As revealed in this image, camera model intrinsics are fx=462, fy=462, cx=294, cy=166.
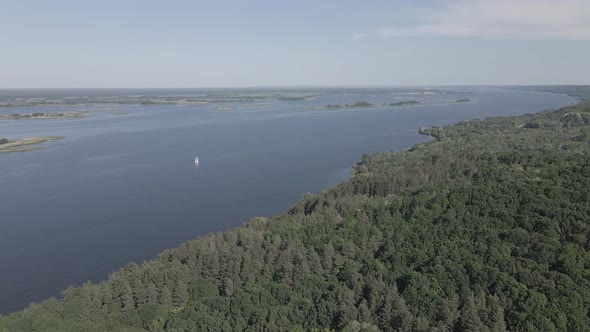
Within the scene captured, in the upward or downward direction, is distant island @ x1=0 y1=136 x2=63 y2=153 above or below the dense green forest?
above

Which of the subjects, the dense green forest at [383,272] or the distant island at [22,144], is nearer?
the dense green forest at [383,272]

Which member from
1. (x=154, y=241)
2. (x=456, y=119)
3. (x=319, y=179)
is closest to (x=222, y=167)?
(x=319, y=179)

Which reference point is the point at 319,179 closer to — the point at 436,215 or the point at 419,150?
the point at 419,150

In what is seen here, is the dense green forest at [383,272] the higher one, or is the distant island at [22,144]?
the distant island at [22,144]

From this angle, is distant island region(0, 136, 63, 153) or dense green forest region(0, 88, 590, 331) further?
distant island region(0, 136, 63, 153)
